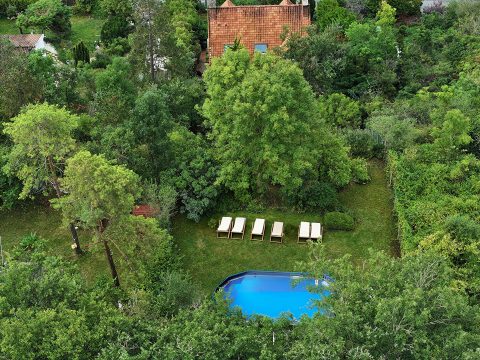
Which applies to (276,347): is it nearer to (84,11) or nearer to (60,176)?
(60,176)

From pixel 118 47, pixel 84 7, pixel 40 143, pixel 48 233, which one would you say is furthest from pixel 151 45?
pixel 84 7

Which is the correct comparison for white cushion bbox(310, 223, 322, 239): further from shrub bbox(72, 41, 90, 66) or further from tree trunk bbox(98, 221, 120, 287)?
shrub bbox(72, 41, 90, 66)

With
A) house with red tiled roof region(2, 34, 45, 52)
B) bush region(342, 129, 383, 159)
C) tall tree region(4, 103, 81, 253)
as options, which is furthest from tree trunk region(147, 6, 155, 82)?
bush region(342, 129, 383, 159)

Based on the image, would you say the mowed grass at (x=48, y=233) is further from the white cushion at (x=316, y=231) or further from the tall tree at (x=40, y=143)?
the white cushion at (x=316, y=231)

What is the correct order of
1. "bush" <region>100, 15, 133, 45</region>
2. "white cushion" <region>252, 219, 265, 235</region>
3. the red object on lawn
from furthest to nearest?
"bush" <region>100, 15, 133, 45</region> < "white cushion" <region>252, 219, 265, 235</region> < the red object on lawn

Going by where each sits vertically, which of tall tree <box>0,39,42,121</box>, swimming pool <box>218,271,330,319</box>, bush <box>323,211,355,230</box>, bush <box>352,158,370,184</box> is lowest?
swimming pool <box>218,271,330,319</box>

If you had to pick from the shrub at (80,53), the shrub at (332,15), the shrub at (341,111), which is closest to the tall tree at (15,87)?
the shrub at (80,53)

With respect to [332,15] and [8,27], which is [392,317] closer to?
[332,15]

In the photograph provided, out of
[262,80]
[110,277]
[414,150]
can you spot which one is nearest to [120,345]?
[110,277]
